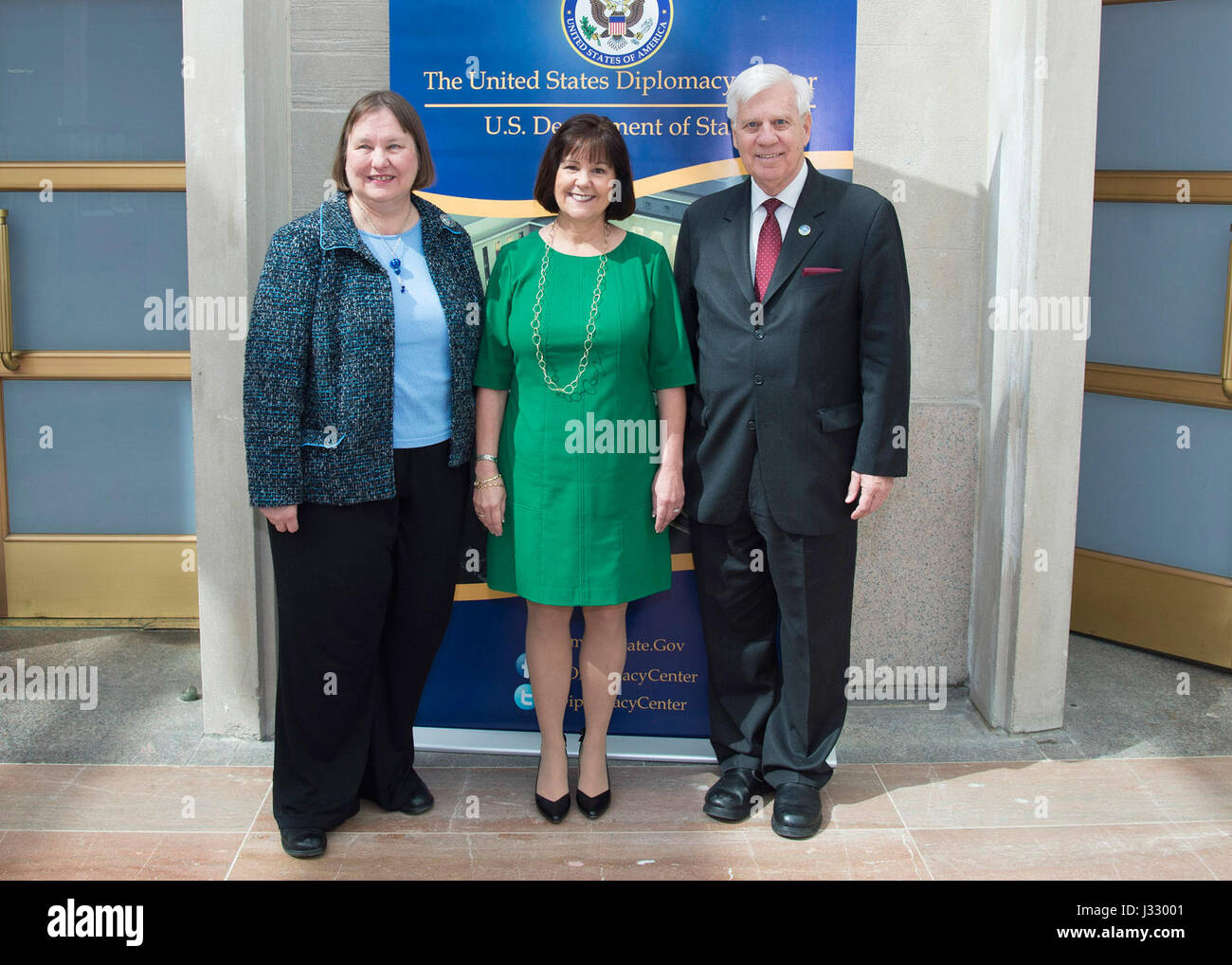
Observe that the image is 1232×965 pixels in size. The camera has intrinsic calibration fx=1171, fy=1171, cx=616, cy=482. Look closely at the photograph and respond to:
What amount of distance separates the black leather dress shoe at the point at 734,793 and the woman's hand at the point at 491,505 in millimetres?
956

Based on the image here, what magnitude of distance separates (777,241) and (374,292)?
1.07 metres

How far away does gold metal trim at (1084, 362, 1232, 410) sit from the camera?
Answer: 14.2ft

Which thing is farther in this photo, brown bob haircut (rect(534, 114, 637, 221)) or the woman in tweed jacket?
brown bob haircut (rect(534, 114, 637, 221))

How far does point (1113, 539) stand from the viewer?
182 inches

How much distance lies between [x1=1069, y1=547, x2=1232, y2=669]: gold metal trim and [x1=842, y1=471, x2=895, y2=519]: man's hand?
1.94 meters

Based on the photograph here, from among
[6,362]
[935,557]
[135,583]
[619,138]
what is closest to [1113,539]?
[935,557]

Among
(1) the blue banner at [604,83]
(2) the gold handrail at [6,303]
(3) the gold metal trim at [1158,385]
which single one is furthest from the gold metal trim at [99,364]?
(3) the gold metal trim at [1158,385]

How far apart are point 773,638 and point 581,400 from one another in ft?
3.00

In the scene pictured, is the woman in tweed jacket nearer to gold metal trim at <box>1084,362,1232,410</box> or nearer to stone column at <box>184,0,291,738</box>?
stone column at <box>184,0,291,738</box>

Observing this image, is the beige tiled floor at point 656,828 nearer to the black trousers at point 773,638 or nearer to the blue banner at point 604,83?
the black trousers at point 773,638

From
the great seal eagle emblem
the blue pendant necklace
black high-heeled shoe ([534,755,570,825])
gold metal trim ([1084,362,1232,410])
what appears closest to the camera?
the blue pendant necklace

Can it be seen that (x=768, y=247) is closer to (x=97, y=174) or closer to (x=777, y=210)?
(x=777, y=210)

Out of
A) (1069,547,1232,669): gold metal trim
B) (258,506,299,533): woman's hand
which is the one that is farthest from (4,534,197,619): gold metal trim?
(1069,547,1232,669): gold metal trim

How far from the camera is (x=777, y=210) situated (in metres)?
3.12
